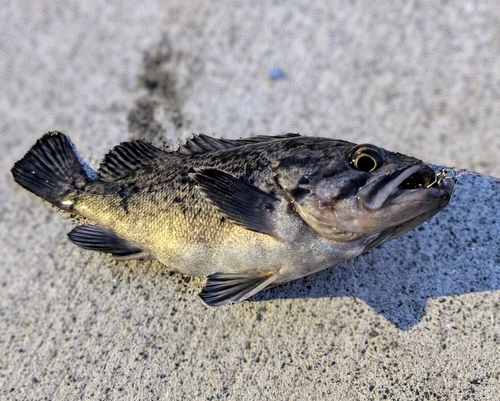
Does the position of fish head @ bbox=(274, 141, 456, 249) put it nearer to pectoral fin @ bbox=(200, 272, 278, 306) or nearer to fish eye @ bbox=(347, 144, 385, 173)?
fish eye @ bbox=(347, 144, 385, 173)

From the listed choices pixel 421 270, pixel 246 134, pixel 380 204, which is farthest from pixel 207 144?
pixel 421 270

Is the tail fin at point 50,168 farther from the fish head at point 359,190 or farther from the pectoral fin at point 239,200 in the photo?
the fish head at point 359,190

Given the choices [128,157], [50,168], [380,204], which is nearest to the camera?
[380,204]

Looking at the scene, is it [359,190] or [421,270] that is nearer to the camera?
[359,190]

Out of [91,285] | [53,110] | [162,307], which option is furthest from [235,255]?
[53,110]

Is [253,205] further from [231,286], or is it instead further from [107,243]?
[107,243]

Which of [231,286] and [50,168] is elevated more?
[50,168]

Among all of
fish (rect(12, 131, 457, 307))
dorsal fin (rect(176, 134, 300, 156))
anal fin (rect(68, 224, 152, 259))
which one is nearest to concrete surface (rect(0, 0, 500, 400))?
anal fin (rect(68, 224, 152, 259))

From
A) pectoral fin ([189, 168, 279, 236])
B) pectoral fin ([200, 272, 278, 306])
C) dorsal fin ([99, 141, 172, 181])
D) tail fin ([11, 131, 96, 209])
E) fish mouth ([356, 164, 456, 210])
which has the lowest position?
pectoral fin ([200, 272, 278, 306])
